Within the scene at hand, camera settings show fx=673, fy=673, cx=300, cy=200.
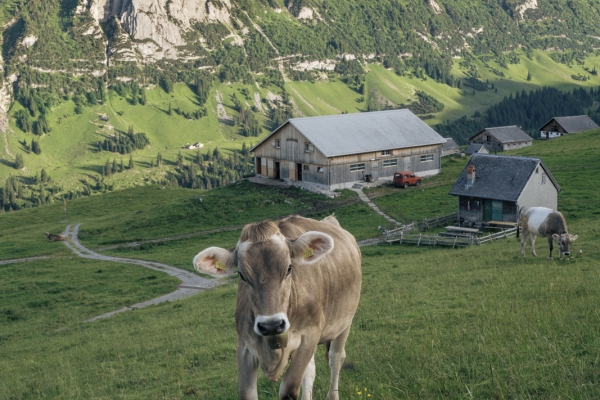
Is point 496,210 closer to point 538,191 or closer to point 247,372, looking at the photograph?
point 538,191

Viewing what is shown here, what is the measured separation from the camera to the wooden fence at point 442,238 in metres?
50.9

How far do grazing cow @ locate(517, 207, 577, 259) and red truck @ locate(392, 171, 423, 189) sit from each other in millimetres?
38873

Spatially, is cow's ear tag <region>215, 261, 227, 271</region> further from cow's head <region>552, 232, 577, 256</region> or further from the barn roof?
the barn roof

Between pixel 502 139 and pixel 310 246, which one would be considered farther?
pixel 502 139

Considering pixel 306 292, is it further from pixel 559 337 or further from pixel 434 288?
pixel 434 288

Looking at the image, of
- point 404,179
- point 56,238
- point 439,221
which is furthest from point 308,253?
point 404,179

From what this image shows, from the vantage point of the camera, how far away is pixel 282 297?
9.27 meters

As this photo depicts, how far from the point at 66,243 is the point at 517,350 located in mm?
63120

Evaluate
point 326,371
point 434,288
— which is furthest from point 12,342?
point 326,371

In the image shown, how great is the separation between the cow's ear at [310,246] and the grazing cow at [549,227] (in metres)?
28.3

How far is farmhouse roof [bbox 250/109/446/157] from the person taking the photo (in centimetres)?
7831

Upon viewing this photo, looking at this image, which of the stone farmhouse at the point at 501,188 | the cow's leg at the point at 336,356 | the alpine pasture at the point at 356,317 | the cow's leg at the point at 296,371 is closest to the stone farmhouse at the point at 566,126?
the alpine pasture at the point at 356,317

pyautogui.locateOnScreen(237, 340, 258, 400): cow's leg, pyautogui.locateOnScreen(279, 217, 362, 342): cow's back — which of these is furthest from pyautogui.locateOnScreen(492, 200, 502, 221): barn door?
pyautogui.locateOnScreen(237, 340, 258, 400): cow's leg

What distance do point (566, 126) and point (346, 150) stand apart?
278 ft
